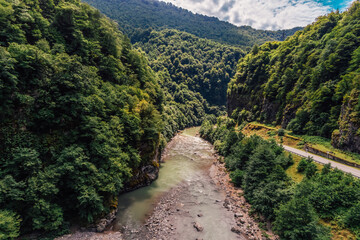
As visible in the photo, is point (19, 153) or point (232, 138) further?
point (232, 138)

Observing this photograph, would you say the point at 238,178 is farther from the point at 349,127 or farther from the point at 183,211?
the point at 349,127

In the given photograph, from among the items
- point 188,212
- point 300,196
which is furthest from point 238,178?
point 300,196

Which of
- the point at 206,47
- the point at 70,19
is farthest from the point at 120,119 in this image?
the point at 206,47

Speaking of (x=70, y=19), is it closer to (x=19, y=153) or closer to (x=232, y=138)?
(x=19, y=153)

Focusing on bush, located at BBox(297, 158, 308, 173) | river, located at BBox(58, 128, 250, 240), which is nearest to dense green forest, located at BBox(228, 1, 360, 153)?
bush, located at BBox(297, 158, 308, 173)

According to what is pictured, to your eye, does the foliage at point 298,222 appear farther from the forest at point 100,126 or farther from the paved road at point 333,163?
the paved road at point 333,163

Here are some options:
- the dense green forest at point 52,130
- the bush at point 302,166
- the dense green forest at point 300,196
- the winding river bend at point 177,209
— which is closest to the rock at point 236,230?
the winding river bend at point 177,209

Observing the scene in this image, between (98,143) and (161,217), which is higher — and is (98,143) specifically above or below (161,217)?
above
